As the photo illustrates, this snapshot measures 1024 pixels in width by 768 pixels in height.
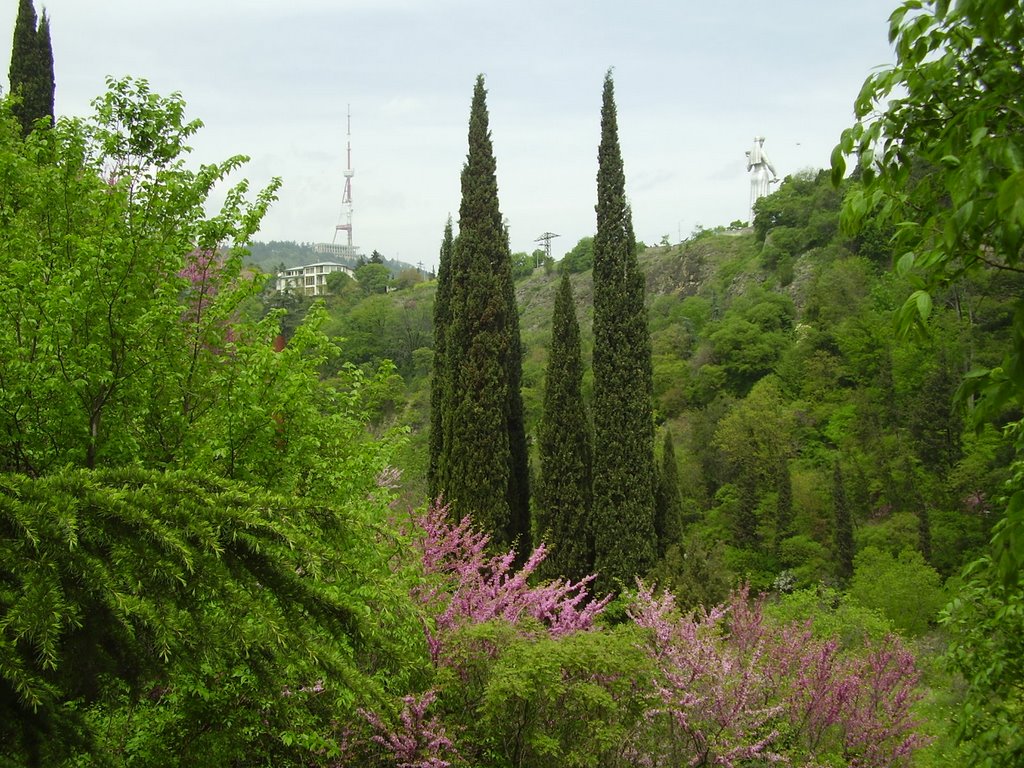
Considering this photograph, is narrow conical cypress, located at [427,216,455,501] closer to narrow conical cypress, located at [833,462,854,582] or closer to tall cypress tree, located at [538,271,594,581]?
tall cypress tree, located at [538,271,594,581]

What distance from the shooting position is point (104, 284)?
5848 mm

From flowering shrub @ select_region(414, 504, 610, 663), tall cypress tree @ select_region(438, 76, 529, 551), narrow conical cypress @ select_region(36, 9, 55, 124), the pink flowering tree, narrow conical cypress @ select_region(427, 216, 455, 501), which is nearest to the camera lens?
the pink flowering tree

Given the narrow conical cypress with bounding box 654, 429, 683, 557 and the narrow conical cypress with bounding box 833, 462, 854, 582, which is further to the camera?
the narrow conical cypress with bounding box 833, 462, 854, 582

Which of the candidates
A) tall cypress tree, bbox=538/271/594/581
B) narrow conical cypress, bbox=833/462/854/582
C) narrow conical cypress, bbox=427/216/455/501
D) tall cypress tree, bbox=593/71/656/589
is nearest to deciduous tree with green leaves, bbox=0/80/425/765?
tall cypress tree, bbox=593/71/656/589

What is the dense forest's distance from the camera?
2.66 metres

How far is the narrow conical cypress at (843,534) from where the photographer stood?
24.4 metres

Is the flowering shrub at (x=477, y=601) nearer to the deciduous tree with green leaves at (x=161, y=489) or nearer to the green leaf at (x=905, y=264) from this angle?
the deciduous tree with green leaves at (x=161, y=489)

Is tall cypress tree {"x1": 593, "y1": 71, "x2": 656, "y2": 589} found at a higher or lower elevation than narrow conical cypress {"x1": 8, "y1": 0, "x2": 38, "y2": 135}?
lower

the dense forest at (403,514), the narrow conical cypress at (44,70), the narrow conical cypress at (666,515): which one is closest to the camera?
the dense forest at (403,514)

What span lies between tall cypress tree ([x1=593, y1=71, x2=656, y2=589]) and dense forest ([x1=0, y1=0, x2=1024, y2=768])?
0.23 feet

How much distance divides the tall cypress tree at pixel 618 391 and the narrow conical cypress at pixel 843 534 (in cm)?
987

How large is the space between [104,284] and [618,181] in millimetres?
15781

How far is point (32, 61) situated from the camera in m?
17.6

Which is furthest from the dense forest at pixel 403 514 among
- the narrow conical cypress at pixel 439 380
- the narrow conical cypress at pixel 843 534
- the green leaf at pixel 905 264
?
the narrow conical cypress at pixel 843 534
